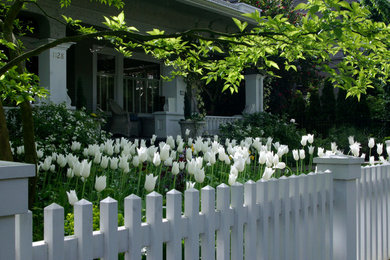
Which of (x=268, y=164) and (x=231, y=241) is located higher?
(x=268, y=164)

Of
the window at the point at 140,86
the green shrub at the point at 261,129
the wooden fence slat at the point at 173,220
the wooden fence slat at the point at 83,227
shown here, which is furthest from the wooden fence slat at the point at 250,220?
the window at the point at 140,86

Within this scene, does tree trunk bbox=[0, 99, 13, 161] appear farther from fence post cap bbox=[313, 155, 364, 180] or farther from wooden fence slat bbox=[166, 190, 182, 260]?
fence post cap bbox=[313, 155, 364, 180]

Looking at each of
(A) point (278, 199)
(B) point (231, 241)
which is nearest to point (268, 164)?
(A) point (278, 199)

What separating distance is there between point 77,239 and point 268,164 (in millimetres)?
2430

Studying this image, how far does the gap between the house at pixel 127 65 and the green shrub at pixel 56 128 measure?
1599mm

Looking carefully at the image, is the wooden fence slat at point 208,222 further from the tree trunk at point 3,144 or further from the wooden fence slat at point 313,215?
the tree trunk at point 3,144

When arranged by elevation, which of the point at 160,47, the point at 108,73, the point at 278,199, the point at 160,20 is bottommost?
the point at 278,199

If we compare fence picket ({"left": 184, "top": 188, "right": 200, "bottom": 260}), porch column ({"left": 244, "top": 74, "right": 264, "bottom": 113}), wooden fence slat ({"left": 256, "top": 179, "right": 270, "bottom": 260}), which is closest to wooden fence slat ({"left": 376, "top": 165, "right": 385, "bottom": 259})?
wooden fence slat ({"left": 256, "top": 179, "right": 270, "bottom": 260})

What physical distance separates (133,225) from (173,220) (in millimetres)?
228

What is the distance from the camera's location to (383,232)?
4.29m

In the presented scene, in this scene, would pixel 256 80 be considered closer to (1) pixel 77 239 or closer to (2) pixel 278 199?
(2) pixel 278 199

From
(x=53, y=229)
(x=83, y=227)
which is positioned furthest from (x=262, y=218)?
(x=53, y=229)

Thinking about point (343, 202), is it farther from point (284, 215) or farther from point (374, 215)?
point (374, 215)

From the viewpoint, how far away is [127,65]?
1545 cm
